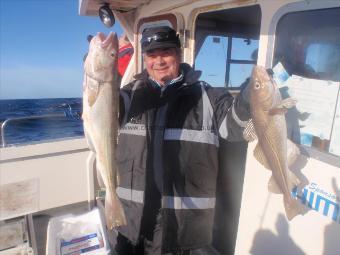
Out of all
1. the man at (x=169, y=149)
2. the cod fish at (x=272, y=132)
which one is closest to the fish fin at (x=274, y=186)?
the cod fish at (x=272, y=132)

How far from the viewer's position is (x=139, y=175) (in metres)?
2.29

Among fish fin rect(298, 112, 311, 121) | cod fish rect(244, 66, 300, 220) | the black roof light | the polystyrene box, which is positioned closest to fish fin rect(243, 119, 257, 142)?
cod fish rect(244, 66, 300, 220)

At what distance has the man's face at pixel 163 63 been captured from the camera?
232cm

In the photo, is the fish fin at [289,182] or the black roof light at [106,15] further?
the black roof light at [106,15]

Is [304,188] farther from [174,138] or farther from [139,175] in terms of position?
[139,175]

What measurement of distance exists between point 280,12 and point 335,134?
1.04 m

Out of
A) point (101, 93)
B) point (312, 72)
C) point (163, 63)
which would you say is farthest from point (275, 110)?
point (101, 93)

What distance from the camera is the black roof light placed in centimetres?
429

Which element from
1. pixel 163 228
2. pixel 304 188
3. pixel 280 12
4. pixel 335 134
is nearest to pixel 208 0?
pixel 280 12

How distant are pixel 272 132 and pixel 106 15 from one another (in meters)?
3.52

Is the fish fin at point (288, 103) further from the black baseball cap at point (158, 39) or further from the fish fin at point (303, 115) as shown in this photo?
the black baseball cap at point (158, 39)

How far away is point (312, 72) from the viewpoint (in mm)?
1985

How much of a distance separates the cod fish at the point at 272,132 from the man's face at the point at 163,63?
2.76 feet

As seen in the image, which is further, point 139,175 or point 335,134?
point 139,175
